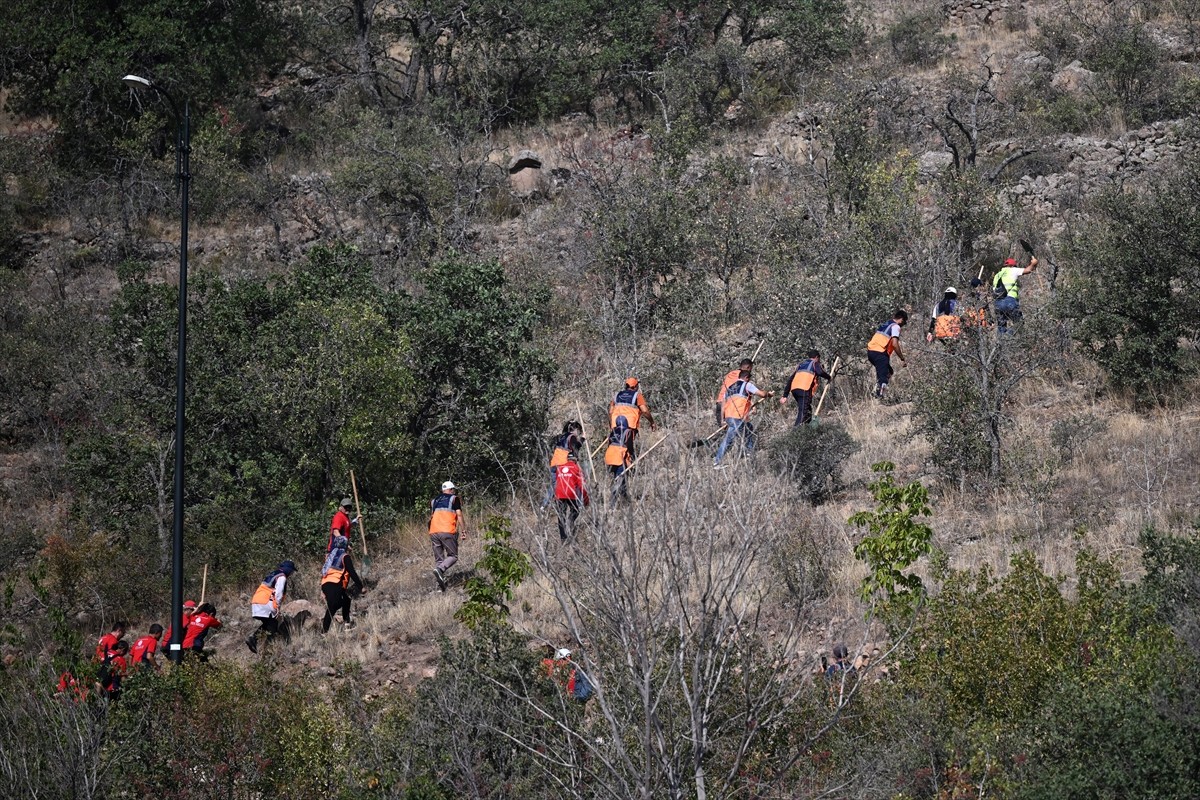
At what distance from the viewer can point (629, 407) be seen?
55.0 feet

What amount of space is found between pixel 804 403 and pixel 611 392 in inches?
169

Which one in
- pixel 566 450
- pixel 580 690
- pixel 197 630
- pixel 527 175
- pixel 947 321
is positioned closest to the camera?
pixel 580 690

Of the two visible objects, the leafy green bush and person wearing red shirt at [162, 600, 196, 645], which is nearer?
person wearing red shirt at [162, 600, 196, 645]

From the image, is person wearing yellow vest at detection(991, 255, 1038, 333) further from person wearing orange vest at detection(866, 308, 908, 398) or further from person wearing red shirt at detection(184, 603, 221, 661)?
person wearing red shirt at detection(184, 603, 221, 661)

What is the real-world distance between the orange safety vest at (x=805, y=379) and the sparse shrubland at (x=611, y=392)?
57cm

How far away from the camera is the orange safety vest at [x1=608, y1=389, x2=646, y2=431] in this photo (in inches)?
655

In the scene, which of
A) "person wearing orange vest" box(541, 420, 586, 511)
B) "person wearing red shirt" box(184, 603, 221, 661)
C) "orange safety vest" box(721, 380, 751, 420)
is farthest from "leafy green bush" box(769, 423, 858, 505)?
"person wearing red shirt" box(184, 603, 221, 661)

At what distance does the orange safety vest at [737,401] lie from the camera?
16.7m

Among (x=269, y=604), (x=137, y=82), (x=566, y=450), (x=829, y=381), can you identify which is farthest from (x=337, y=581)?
(x=829, y=381)

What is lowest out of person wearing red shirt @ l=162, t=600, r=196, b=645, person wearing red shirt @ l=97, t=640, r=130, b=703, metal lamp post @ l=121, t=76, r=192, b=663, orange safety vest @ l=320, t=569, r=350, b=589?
person wearing red shirt @ l=162, t=600, r=196, b=645

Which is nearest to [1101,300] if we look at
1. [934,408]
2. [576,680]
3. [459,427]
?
[934,408]

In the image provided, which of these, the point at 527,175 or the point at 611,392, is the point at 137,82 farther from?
the point at 527,175

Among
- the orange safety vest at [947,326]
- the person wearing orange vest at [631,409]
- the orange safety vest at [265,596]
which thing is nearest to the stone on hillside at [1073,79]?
the orange safety vest at [947,326]

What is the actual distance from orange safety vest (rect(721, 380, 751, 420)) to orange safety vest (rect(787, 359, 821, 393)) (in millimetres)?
892
